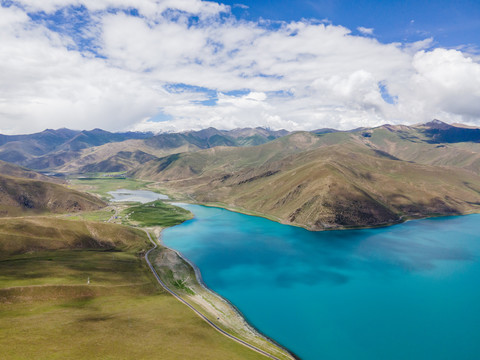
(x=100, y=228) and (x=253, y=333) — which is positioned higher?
→ (x=100, y=228)

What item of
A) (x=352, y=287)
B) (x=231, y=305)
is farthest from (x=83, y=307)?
(x=352, y=287)

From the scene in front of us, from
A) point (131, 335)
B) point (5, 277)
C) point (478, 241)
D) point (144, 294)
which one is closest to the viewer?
point (131, 335)

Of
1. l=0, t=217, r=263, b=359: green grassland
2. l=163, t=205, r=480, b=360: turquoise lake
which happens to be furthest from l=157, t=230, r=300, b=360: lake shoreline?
l=0, t=217, r=263, b=359: green grassland

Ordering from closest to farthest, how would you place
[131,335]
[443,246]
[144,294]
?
[131,335], [144,294], [443,246]

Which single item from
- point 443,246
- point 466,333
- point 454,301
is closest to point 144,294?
point 466,333

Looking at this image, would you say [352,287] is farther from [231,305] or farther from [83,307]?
[83,307]

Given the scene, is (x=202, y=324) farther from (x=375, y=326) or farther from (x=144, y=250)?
(x=144, y=250)

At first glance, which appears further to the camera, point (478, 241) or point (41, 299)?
point (478, 241)
